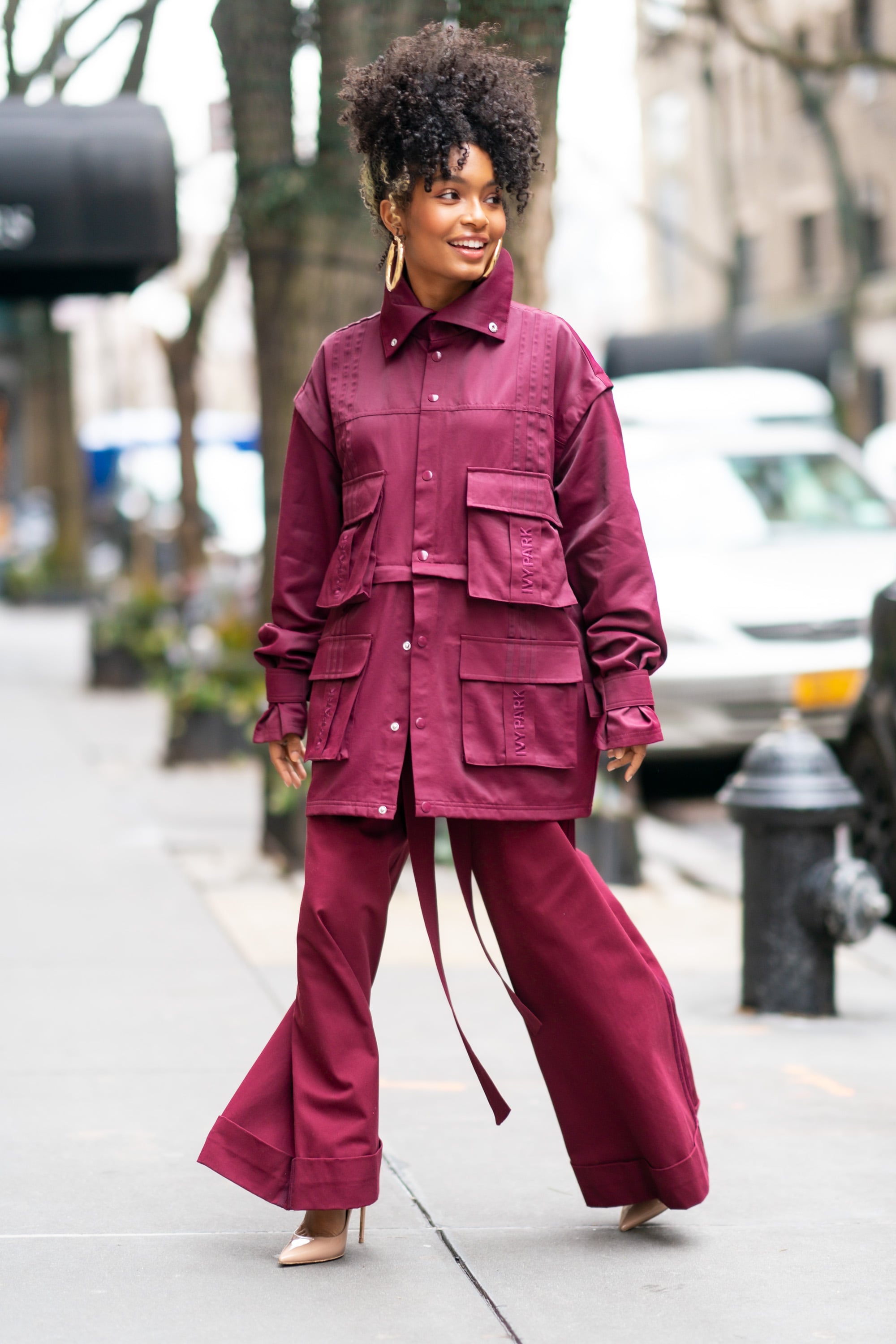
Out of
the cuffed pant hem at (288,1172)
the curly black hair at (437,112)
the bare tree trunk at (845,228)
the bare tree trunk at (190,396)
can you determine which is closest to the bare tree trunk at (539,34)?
the curly black hair at (437,112)

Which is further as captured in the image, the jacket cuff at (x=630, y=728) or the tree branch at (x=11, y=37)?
the tree branch at (x=11, y=37)

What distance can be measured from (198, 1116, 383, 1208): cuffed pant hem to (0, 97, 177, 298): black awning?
9.53 m

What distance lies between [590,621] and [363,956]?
0.71 m

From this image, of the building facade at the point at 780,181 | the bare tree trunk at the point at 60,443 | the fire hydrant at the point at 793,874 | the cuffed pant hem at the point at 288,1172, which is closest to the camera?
the cuffed pant hem at the point at 288,1172

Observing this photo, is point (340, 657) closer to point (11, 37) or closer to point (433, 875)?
point (433, 875)

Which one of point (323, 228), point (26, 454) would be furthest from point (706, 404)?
point (26, 454)

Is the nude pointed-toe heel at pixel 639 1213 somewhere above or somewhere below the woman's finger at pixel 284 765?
below

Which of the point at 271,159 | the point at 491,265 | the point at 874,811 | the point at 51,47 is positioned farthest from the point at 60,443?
the point at 491,265

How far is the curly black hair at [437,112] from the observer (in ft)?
11.3

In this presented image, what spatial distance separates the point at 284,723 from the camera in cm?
363

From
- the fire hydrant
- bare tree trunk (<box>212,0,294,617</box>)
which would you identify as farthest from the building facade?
the fire hydrant

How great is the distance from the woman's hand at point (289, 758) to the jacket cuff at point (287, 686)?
0.07 metres

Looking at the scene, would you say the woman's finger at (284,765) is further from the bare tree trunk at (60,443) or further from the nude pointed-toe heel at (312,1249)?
the bare tree trunk at (60,443)

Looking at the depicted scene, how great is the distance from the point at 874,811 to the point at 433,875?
378 cm
